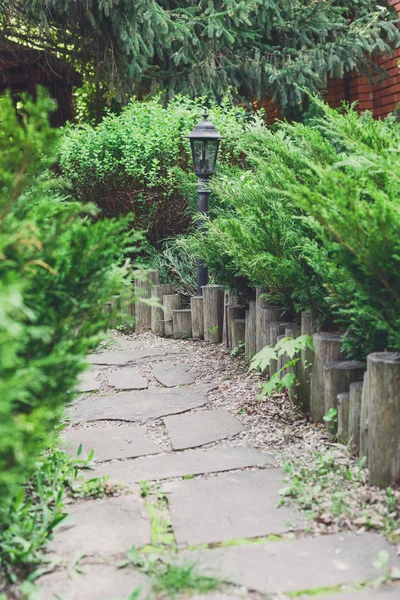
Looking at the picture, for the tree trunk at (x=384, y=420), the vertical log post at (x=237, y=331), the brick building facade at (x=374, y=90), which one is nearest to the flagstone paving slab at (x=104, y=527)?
the tree trunk at (x=384, y=420)

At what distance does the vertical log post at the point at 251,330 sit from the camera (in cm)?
429

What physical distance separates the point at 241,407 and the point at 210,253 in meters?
1.52

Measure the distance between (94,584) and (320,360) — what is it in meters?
1.65

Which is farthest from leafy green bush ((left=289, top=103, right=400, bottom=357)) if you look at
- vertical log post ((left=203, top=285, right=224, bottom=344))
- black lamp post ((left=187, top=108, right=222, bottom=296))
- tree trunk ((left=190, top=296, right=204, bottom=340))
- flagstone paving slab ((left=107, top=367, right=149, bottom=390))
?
black lamp post ((left=187, top=108, right=222, bottom=296))

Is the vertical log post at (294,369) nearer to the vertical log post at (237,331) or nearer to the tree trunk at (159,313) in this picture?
the vertical log post at (237,331)

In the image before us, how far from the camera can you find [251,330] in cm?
433

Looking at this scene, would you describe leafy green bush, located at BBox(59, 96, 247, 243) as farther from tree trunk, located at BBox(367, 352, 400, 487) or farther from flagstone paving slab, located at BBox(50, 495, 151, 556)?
flagstone paving slab, located at BBox(50, 495, 151, 556)

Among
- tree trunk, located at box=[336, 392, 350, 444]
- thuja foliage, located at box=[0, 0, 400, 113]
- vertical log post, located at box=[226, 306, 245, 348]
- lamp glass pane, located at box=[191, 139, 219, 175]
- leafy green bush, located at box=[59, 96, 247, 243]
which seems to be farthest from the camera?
thuja foliage, located at box=[0, 0, 400, 113]

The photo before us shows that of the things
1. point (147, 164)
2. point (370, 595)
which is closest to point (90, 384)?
point (370, 595)

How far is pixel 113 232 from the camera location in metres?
1.99

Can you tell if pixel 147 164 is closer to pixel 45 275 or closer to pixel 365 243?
pixel 365 243

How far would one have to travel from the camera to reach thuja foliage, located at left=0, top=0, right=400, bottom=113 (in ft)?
24.4

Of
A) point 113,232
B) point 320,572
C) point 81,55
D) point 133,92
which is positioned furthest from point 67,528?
point 81,55

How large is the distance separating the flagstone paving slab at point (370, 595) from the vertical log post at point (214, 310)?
3508mm
